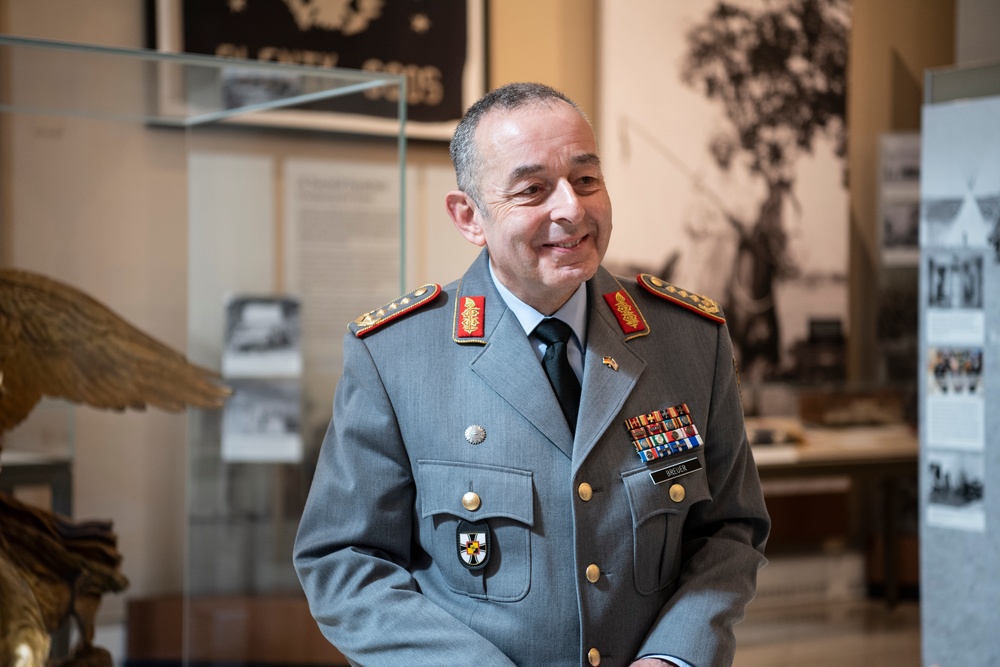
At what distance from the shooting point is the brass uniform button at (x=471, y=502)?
1.48 metres

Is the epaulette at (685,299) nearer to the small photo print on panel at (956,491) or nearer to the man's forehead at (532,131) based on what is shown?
the man's forehead at (532,131)

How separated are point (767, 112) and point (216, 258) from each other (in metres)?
3.35

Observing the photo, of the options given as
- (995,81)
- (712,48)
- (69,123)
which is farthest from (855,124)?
(69,123)

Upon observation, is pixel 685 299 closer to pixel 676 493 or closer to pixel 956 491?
pixel 676 493

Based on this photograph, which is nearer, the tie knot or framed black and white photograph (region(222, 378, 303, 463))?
the tie knot

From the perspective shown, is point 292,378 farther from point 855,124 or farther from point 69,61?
point 855,124

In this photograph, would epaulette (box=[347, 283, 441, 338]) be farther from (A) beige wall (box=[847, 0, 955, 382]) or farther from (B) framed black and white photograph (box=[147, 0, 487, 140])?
(A) beige wall (box=[847, 0, 955, 382])

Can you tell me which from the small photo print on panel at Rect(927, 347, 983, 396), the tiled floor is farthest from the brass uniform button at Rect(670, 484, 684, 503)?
the tiled floor

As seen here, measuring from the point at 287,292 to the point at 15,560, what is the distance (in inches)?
42.1

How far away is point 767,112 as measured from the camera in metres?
5.51

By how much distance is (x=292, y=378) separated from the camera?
10.7ft

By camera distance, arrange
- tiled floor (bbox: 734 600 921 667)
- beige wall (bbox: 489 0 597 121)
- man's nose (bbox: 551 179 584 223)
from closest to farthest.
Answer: man's nose (bbox: 551 179 584 223), tiled floor (bbox: 734 600 921 667), beige wall (bbox: 489 0 597 121)

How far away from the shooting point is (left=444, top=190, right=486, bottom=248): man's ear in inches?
61.4

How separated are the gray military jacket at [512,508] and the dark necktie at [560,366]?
0.03 metres
